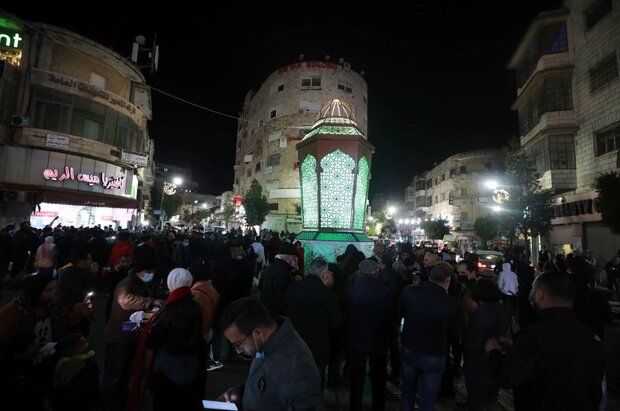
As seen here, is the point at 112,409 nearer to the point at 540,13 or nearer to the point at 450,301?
the point at 450,301

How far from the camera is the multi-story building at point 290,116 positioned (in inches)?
1713

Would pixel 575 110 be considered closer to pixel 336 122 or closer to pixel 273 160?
pixel 336 122

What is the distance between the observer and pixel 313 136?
39.9 ft

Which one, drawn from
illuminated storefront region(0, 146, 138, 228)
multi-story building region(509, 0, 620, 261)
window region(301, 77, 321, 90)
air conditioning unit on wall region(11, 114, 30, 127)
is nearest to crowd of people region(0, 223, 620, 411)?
multi-story building region(509, 0, 620, 261)

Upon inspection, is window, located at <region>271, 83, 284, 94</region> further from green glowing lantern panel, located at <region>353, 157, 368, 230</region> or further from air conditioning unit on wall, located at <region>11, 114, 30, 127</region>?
green glowing lantern panel, located at <region>353, 157, 368, 230</region>

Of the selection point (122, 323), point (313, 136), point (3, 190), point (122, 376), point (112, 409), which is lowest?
point (112, 409)

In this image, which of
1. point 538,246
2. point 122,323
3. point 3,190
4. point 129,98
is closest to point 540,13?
point 538,246

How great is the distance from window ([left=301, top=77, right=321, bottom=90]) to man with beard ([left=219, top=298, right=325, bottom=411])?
45.8 m

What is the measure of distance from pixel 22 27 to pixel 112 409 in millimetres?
24232

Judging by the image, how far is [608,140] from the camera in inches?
661

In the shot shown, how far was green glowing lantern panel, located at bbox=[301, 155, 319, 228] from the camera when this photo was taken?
12.0m

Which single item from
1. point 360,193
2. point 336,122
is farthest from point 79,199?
point 360,193

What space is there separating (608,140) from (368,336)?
19359 mm

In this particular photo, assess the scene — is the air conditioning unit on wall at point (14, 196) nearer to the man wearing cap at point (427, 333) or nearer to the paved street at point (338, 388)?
the paved street at point (338, 388)
